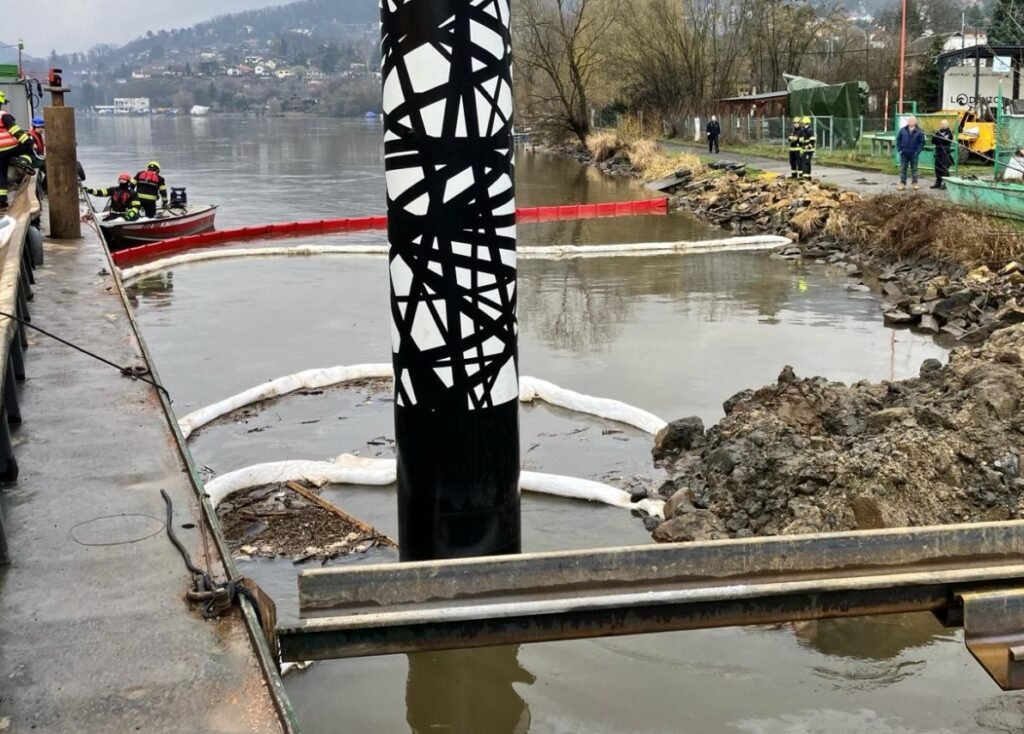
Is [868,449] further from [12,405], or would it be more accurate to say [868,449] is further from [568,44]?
[568,44]

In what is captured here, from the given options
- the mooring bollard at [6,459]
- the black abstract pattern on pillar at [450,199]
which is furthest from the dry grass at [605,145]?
the mooring bollard at [6,459]

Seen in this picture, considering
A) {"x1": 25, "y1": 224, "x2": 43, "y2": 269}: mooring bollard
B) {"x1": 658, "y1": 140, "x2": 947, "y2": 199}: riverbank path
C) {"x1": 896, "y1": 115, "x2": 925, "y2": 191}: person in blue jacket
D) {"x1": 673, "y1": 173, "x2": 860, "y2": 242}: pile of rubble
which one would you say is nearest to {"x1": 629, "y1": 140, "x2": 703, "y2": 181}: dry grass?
{"x1": 658, "y1": 140, "x2": 947, "y2": 199}: riverbank path

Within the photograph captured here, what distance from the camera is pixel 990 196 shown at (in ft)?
57.0

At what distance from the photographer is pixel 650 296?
1586 cm

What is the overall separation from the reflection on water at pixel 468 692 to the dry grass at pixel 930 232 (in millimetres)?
12241

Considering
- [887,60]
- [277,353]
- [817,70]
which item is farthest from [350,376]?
[817,70]

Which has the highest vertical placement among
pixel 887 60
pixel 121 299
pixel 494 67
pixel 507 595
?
pixel 887 60

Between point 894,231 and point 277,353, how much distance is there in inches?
439

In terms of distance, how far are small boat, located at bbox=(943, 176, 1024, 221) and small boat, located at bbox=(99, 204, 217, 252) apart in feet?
50.8

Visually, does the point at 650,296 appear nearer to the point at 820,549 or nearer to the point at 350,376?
the point at 350,376

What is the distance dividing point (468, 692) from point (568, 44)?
188 ft

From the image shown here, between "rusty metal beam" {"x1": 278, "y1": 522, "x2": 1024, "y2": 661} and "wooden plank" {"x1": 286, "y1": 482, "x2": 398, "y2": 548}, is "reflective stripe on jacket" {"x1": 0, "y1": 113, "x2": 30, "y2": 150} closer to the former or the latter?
"wooden plank" {"x1": 286, "y1": 482, "x2": 398, "y2": 548}

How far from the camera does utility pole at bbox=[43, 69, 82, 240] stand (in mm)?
12500

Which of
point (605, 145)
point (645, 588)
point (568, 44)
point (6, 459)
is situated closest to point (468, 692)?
point (645, 588)
